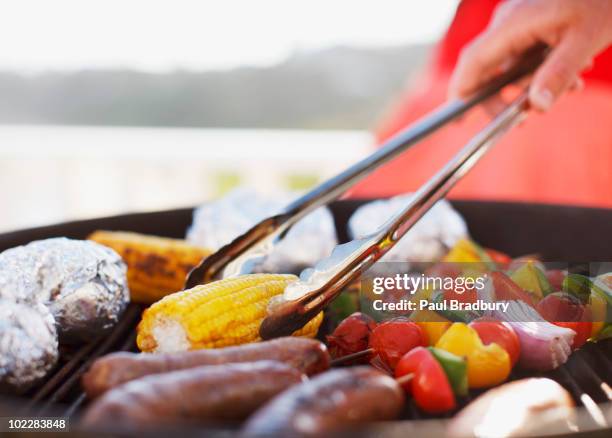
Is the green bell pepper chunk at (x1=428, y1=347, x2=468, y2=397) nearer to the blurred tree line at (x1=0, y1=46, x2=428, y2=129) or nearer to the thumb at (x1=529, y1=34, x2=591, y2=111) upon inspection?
the thumb at (x1=529, y1=34, x2=591, y2=111)

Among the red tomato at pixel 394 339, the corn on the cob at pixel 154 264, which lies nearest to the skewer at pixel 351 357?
the red tomato at pixel 394 339

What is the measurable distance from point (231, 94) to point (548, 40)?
8841 millimetres

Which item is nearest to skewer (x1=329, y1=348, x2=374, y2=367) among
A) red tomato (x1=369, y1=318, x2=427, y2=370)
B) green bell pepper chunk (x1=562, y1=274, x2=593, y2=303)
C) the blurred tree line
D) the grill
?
red tomato (x1=369, y1=318, x2=427, y2=370)

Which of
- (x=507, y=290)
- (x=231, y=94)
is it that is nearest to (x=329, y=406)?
(x=507, y=290)

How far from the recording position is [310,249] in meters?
1.65

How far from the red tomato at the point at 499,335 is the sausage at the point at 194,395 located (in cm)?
35

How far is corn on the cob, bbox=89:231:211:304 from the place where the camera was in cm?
152

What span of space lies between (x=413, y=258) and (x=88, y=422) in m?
1.12

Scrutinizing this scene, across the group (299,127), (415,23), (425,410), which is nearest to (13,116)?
(299,127)

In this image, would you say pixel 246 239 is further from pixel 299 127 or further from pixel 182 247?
pixel 299 127

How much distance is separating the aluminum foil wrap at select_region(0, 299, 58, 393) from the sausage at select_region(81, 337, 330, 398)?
0.51 feet

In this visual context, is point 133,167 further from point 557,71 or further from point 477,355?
point 477,355

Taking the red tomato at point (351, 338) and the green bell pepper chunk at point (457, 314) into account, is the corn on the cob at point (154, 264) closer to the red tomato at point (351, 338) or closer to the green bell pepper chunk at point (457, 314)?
the red tomato at point (351, 338)

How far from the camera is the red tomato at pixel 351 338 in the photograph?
3.73ft
